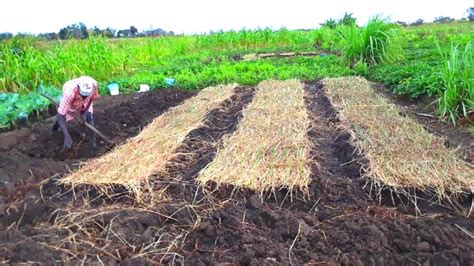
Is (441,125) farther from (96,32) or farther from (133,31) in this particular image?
(133,31)

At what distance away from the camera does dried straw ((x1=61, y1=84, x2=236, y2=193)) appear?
184 inches

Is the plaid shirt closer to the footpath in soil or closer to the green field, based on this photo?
the footpath in soil

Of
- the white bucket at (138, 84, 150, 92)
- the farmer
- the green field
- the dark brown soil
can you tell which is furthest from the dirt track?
the white bucket at (138, 84, 150, 92)

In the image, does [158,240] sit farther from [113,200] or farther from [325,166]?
[325,166]

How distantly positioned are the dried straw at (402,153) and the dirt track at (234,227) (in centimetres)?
20

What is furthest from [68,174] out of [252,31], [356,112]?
[252,31]

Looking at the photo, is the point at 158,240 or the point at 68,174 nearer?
the point at 158,240

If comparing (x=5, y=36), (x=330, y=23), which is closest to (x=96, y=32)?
(x=5, y=36)

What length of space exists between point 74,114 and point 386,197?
3.64 meters

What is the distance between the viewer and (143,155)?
5.38 meters

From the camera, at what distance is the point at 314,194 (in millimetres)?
4273

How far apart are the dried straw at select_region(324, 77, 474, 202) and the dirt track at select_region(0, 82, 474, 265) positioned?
20cm

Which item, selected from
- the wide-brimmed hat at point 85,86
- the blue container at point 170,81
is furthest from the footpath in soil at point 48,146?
the blue container at point 170,81

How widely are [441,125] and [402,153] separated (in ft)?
6.36
